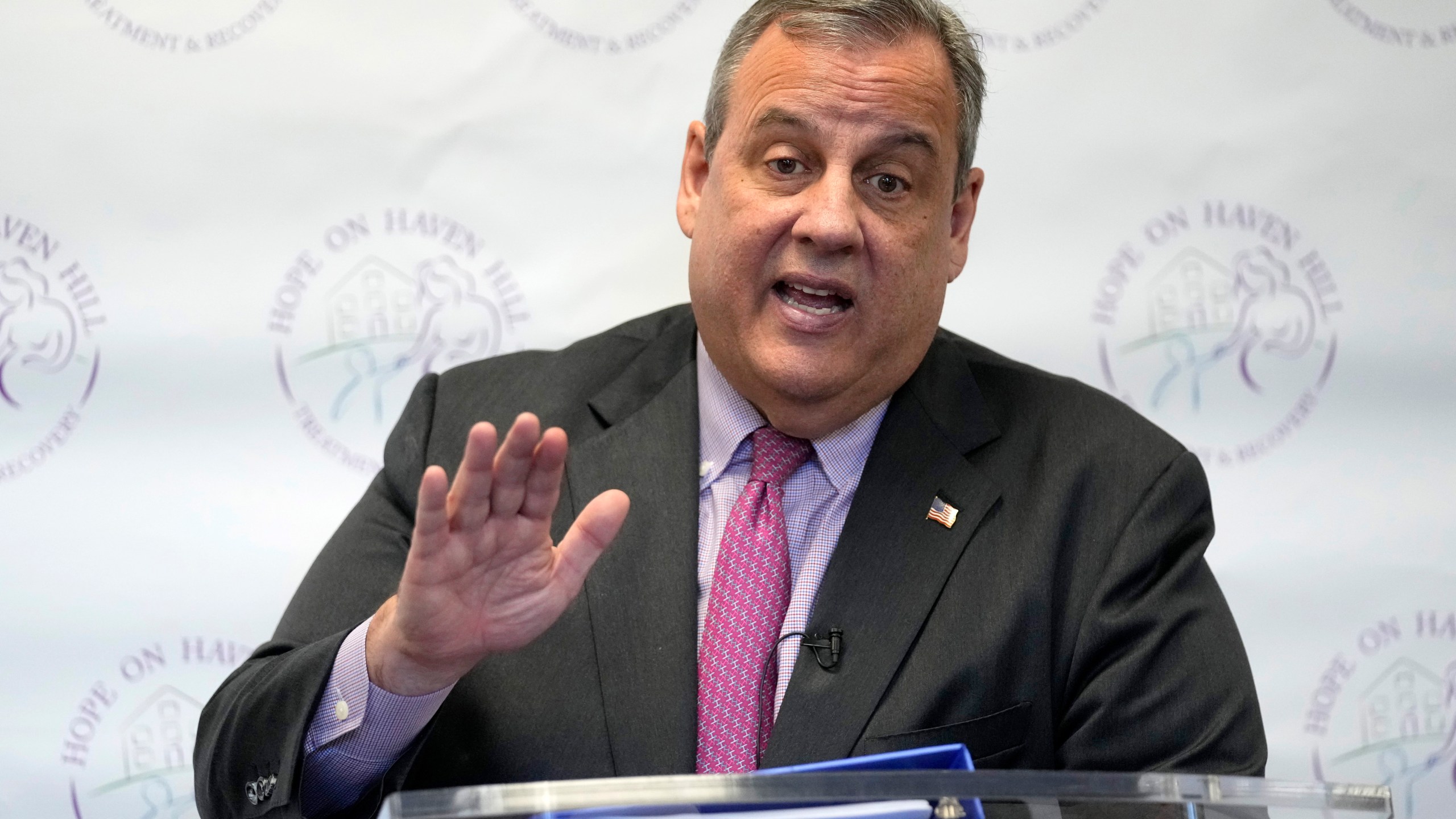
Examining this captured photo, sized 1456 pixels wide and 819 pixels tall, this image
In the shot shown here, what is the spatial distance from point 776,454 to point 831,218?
427 mm

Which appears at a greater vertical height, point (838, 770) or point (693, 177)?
point (693, 177)

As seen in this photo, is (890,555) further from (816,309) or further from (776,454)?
(816,309)

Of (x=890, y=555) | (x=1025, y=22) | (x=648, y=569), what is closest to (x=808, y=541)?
(x=890, y=555)

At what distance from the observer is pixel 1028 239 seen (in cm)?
321

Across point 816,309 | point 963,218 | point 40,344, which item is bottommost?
point 816,309

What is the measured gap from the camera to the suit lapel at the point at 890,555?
2.10 metres

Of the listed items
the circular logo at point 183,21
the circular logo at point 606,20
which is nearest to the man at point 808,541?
the circular logo at point 606,20

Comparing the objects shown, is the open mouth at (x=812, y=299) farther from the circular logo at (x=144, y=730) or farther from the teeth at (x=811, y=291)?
the circular logo at (x=144, y=730)

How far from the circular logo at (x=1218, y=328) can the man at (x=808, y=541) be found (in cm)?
76

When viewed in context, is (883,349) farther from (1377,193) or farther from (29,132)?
(29,132)

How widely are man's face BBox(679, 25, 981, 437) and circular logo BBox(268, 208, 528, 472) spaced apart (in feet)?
2.78

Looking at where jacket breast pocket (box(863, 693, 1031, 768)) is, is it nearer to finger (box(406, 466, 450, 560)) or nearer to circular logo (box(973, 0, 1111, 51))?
finger (box(406, 466, 450, 560))

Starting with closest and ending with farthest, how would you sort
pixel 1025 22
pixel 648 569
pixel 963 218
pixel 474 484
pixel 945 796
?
pixel 945 796 < pixel 474 484 < pixel 648 569 < pixel 963 218 < pixel 1025 22

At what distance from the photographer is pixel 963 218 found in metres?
2.56
